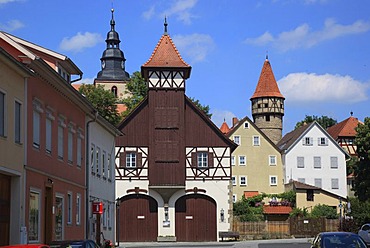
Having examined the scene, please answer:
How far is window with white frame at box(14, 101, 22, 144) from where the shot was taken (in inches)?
930

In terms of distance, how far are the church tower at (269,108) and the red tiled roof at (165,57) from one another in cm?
3966

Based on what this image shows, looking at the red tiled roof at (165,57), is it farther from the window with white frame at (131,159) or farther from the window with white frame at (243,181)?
the window with white frame at (243,181)

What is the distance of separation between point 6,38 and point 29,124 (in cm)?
333

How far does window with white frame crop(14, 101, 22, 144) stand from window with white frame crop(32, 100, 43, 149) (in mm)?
1653

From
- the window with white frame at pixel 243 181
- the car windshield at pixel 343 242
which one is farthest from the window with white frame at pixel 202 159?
the car windshield at pixel 343 242

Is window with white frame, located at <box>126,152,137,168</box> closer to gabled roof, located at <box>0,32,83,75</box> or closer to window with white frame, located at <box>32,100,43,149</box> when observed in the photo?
gabled roof, located at <box>0,32,83,75</box>

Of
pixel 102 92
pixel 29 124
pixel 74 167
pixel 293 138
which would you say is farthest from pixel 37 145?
pixel 293 138

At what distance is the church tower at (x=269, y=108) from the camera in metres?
100

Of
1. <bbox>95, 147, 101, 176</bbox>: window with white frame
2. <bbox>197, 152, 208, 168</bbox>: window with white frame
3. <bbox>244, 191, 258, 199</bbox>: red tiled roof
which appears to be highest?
<bbox>197, 152, 208, 168</bbox>: window with white frame

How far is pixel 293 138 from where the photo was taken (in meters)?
88.3

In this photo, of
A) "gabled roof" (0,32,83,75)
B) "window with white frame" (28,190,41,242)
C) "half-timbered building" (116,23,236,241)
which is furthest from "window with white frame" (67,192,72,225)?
"half-timbered building" (116,23,236,241)

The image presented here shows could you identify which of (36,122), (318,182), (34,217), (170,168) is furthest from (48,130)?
(318,182)

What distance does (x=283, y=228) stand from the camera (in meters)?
66.2

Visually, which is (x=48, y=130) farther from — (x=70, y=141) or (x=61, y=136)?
(x=70, y=141)
